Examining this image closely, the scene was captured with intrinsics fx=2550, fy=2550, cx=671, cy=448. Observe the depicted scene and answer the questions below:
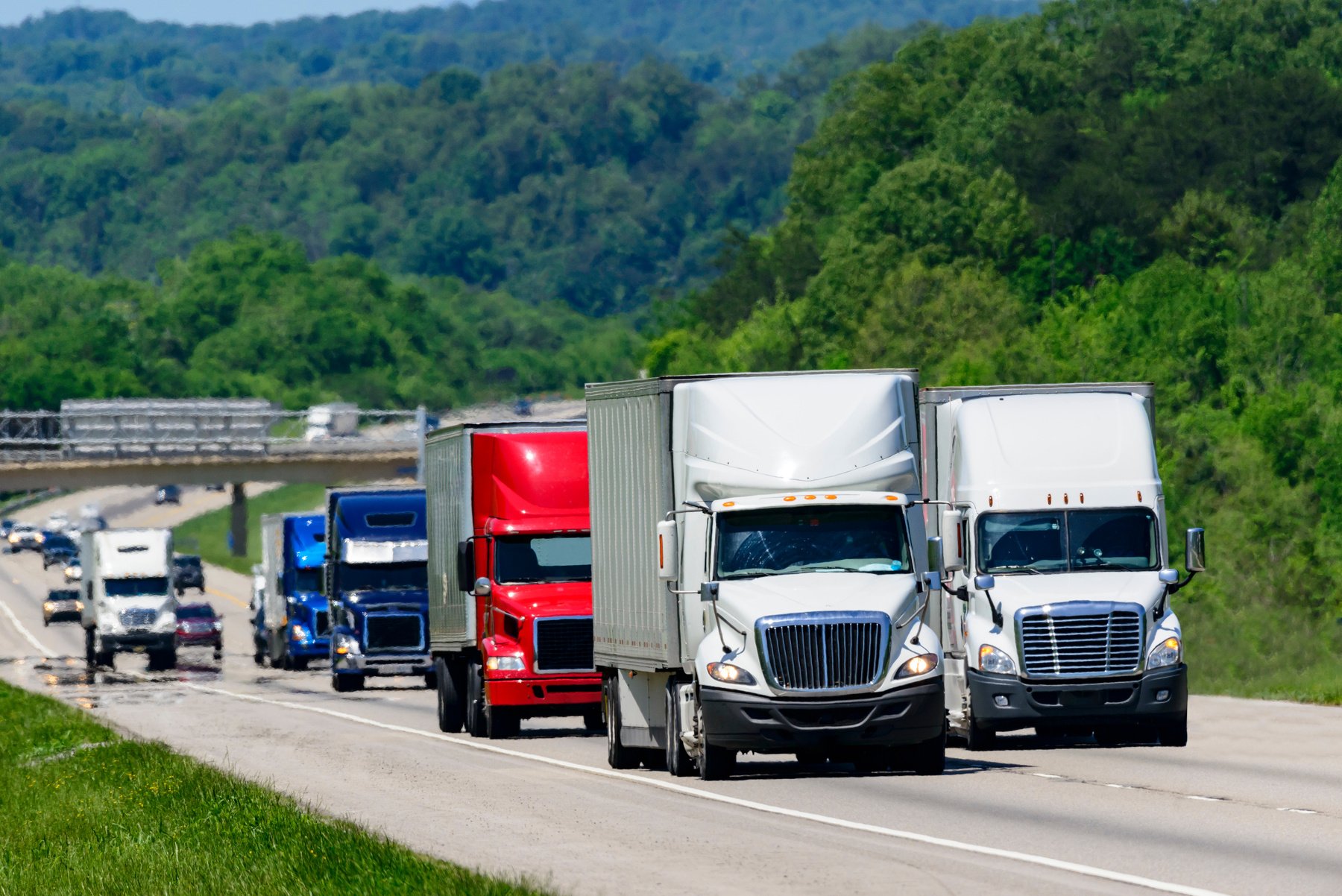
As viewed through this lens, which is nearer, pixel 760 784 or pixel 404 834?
pixel 404 834

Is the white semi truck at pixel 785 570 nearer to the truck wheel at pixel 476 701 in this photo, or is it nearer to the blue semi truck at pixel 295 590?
the truck wheel at pixel 476 701

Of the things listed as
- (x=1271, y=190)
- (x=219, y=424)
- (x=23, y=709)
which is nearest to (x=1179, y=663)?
(x=23, y=709)

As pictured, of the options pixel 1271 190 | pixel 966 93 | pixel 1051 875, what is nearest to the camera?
pixel 1051 875

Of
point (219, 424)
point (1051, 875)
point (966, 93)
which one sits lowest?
point (1051, 875)

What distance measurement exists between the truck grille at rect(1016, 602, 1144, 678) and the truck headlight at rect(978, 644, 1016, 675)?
0.56 ft

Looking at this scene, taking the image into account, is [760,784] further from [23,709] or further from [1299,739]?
[23,709]

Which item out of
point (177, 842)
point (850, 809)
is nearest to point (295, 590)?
point (850, 809)

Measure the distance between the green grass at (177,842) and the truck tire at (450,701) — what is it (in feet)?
20.3

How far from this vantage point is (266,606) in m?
60.8

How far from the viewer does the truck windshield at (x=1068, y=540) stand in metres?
25.9

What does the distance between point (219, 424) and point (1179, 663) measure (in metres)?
82.1

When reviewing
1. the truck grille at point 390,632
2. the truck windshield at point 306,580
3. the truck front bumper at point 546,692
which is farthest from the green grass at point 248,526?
the truck front bumper at point 546,692

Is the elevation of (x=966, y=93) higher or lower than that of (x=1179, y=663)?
higher

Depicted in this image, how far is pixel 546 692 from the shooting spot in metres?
30.1
